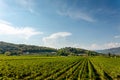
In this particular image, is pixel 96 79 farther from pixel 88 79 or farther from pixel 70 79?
pixel 70 79

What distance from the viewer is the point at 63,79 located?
26.9 meters

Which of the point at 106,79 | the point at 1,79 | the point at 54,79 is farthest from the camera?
the point at 106,79

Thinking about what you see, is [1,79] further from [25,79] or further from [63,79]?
[63,79]

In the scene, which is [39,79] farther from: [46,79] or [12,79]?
[12,79]

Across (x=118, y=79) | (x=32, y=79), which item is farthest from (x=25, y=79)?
(x=118, y=79)

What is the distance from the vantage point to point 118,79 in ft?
94.5

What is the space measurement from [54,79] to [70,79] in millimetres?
2135

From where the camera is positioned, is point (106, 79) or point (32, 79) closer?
point (32, 79)

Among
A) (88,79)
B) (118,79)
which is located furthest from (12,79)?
(118,79)

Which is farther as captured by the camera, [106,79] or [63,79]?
[106,79]

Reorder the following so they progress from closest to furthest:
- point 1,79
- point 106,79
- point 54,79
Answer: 1. point 1,79
2. point 54,79
3. point 106,79

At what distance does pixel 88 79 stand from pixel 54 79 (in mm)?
4706

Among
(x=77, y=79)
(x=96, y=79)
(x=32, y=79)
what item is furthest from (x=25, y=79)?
(x=96, y=79)

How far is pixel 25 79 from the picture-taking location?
25.7m
